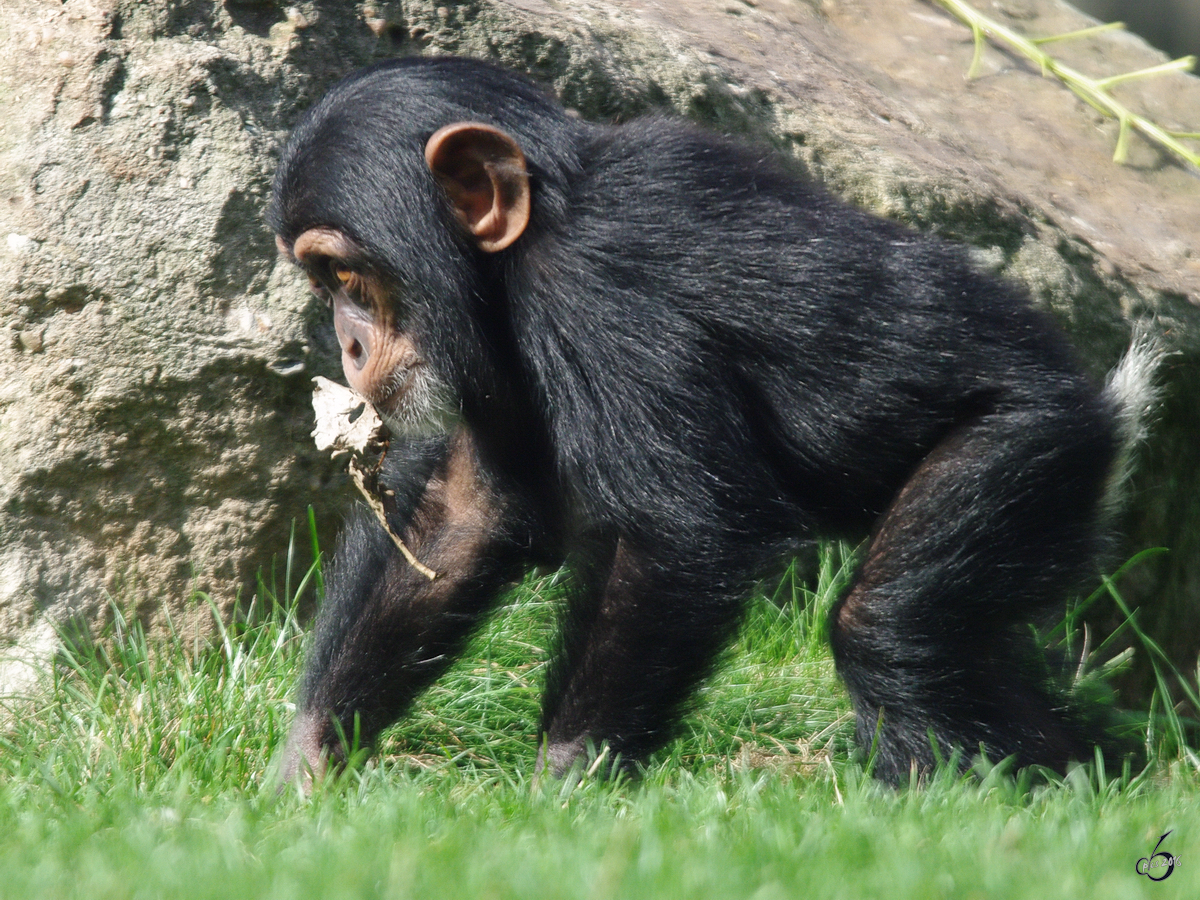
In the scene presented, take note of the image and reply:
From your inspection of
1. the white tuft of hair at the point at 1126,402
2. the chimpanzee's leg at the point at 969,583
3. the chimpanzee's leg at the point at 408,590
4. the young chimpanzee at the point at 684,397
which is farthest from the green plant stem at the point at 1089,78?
the chimpanzee's leg at the point at 408,590

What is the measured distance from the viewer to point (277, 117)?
501 cm

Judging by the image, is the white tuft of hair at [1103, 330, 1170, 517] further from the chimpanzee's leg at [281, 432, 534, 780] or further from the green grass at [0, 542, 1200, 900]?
the chimpanzee's leg at [281, 432, 534, 780]

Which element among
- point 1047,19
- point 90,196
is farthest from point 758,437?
point 1047,19

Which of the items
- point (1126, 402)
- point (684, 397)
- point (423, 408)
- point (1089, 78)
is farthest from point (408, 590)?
point (1089, 78)

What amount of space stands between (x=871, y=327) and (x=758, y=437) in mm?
503

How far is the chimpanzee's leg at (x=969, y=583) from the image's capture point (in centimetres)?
371

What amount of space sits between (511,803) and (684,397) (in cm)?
133

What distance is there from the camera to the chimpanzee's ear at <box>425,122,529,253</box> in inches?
154

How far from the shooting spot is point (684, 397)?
3709 millimetres

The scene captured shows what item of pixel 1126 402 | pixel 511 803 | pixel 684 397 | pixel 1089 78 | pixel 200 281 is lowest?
pixel 511 803

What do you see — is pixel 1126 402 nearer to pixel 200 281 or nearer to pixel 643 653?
pixel 643 653

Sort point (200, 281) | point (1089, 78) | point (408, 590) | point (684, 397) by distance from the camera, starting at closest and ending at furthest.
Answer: point (684, 397), point (408, 590), point (200, 281), point (1089, 78)

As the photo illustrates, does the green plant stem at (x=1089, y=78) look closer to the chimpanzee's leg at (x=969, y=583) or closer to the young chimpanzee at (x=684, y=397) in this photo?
the young chimpanzee at (x=684, y=397)

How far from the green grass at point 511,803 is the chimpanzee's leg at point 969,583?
21cm
